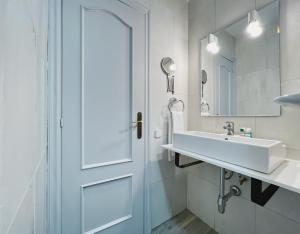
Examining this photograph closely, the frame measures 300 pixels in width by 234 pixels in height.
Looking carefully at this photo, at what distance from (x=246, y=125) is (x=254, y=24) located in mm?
777

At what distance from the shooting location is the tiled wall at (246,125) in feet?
3.39

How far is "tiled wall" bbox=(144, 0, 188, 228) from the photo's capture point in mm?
1515

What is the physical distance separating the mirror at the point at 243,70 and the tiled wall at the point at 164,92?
25 cm

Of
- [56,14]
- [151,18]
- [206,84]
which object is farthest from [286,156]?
[56,14]

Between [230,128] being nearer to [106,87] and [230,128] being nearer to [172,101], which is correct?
[172,101]

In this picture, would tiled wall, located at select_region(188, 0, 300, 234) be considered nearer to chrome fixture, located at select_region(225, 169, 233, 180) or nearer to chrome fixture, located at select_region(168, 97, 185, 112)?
chrome fixture, located at select_region(225, 169, 233, 180)

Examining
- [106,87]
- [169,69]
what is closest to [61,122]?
[106,87]

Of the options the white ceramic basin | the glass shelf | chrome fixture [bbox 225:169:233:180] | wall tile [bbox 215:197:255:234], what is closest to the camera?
the glass shelf

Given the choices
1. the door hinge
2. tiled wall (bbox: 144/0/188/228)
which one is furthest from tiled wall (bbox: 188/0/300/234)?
the door hinge

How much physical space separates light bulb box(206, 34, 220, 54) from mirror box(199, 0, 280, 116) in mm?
23

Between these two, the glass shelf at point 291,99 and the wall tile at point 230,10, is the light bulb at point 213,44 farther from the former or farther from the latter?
the glass shelf at point 291,99

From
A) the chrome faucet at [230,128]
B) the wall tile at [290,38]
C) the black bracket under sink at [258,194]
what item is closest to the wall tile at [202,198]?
the chrome faucet at [230,128]

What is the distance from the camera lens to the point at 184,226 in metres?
1.58

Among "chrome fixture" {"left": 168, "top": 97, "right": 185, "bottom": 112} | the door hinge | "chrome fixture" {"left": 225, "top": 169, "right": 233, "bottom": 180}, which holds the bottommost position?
"chrome fixture" {"left": 225, "top": 169, "right": 233, "bottom": 180}
